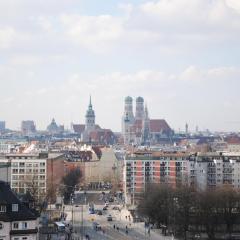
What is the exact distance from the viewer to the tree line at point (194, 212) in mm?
47094

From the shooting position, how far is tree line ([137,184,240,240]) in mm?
47094

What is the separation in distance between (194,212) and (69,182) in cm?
3753

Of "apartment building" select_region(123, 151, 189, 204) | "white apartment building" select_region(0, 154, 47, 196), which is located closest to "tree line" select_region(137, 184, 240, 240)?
"apartment building" select_region(123, 151, 189, 204)

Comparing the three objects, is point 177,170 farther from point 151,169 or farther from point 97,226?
point 97,226

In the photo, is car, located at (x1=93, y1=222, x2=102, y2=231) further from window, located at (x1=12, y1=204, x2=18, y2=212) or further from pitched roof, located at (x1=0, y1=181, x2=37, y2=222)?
window, located at (x1=12, y1=204, x2=18, y2=212)

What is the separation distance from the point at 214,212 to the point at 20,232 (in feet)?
81.5

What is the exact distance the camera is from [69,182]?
8500 cm

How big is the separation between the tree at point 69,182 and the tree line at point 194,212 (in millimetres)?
22205

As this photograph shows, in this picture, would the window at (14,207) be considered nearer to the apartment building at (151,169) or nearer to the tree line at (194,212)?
the tree line at (194,212)

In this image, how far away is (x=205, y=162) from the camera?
251 feet

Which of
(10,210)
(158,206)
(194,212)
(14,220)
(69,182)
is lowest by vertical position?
(194,212)

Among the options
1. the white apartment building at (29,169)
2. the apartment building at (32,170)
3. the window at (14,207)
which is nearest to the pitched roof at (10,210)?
the window at (14,207)

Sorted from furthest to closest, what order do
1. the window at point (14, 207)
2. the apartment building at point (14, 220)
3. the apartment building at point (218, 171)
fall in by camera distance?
1. the apartment building at point (218, 171)
2. the window at point (14, 207)
3. the apartment building at point (14, 220)

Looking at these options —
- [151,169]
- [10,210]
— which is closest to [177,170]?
[151,169]
